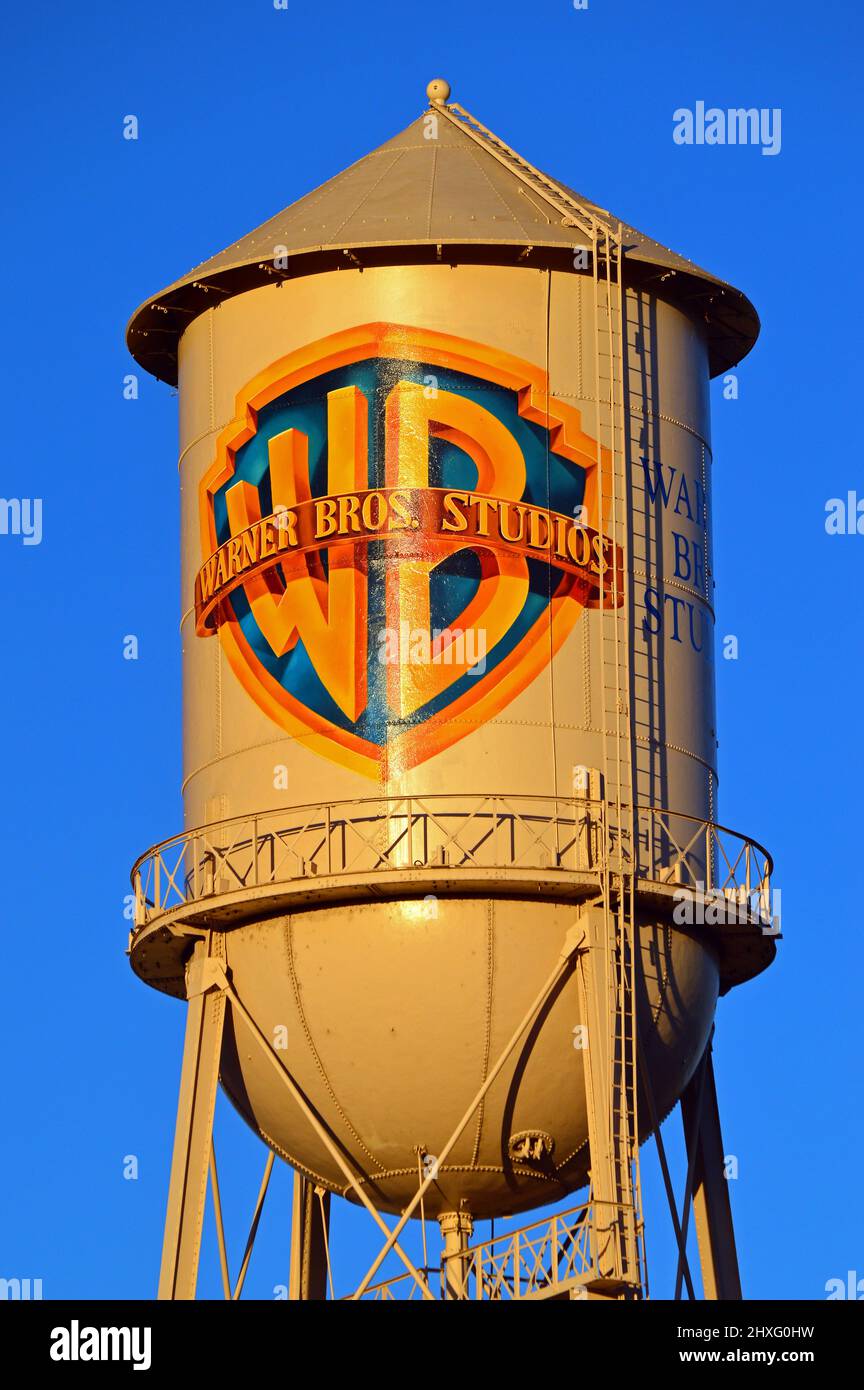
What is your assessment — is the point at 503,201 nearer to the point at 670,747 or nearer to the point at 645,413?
the point at 645,413

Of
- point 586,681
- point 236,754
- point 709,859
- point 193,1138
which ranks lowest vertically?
point 193,1138

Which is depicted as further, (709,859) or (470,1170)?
(709,859)

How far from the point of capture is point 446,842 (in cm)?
3634

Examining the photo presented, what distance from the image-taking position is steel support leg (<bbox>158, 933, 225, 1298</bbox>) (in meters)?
37.0

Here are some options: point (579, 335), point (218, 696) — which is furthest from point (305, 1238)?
point (579, 335)

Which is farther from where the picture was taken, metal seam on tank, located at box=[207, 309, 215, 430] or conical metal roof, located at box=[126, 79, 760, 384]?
metal seam on tank, located at box=[207, 309, 215, 430]

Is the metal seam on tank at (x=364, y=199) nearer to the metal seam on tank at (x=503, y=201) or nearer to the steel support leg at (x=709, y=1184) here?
the metal seam on tank at (x=503, y=201)

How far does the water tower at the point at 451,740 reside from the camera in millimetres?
36312

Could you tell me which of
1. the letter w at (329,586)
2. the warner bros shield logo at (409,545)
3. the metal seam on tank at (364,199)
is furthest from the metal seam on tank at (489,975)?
the metal seam on tank at (364,199)

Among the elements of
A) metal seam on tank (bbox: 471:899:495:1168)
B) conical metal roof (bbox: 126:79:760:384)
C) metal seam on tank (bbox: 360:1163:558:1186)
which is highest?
conical metal roof (bbox: 126:79:760:384)

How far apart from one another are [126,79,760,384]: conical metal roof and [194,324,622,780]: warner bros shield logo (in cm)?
110

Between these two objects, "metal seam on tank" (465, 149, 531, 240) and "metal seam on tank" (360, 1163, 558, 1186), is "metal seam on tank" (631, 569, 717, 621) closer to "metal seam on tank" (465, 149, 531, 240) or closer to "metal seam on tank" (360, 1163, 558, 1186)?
"metal seam on tank" (465, 149, 531, 240)

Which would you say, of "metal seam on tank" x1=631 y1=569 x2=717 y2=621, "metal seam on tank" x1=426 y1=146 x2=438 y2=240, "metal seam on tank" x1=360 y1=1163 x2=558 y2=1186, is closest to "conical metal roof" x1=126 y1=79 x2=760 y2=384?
"metal seam on tank" x1=426 y1=146 x2=438 y2=240

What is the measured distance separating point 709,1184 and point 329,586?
8384 millimetres
